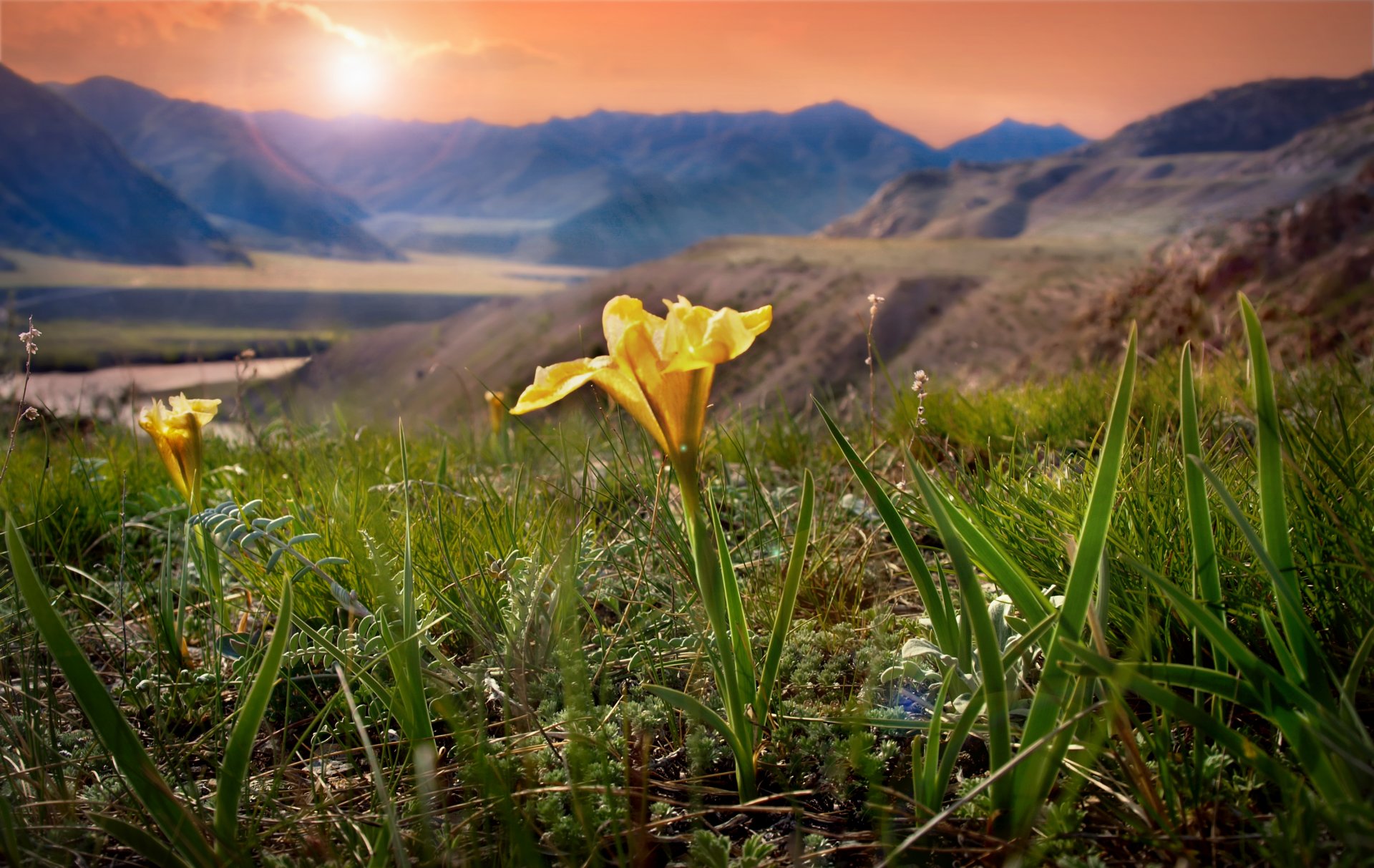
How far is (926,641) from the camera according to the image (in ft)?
5.61

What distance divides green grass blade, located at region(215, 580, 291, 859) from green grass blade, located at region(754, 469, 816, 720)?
82cm

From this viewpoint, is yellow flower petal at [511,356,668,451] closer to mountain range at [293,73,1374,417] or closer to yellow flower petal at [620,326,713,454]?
yellow flower petal at [620,326,713,454]

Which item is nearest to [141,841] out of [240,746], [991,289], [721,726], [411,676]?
[240,746]

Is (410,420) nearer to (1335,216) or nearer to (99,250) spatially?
(1335,216)

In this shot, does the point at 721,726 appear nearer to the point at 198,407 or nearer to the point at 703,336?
the point at 703,336

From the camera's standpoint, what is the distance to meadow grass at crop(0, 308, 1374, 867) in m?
1.27

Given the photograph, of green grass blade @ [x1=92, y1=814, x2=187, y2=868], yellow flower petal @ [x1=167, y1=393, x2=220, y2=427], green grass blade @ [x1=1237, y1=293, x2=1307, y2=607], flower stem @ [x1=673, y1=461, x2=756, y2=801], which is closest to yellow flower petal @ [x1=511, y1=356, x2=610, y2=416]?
flower stem @ [x1=673, y1=461, x2=756, y2=801]

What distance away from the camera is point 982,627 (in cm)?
128

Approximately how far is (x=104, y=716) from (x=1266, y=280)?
1953 cm

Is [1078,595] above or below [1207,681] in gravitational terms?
above

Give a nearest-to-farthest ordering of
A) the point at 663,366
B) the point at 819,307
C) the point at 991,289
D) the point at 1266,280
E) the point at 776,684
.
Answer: the point at 663,366 → the point at 776,684 → the point at 1266,280 → the point at 991,289 → the point at 819,307

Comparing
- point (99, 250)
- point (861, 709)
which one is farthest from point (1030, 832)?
point (99, 250)

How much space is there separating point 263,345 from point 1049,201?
7580 inches

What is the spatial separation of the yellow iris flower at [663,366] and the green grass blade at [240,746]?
52 cm
